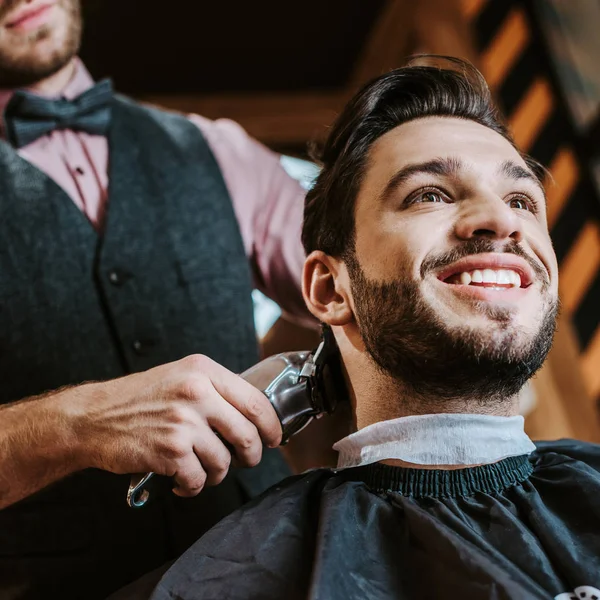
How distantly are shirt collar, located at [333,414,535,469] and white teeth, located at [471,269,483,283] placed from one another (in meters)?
0.25

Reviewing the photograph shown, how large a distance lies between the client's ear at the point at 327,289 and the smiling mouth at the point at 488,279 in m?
0.27

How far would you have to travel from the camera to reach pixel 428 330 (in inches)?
57.4

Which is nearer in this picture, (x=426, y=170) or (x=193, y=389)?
(x=193, y=389)

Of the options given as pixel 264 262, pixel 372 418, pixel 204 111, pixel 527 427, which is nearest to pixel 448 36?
pixel 204 111

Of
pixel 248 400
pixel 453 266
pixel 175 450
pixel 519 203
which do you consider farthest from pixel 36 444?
pixel 519 203

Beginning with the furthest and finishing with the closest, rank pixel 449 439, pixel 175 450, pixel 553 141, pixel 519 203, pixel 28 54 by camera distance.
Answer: pixel 553 141 → pixel 28 54 → pixel 519 203 → pixel 449 439 → pixel 175 450

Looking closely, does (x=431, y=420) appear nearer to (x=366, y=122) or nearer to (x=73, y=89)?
(x=366, y=122)

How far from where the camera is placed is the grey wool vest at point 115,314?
1725 millimetres

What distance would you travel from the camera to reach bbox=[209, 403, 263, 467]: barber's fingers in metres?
1.39

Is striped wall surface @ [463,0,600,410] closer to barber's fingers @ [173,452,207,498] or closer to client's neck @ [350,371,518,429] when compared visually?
client's neck @ [350,371,518,429]

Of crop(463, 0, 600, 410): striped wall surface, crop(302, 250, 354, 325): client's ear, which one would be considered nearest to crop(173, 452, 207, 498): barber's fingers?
crop(302, 250, 354, 325): client's ear

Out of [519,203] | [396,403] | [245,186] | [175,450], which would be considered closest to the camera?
[175,450]

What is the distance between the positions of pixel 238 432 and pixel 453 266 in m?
0.49

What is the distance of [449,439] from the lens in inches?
57.8
